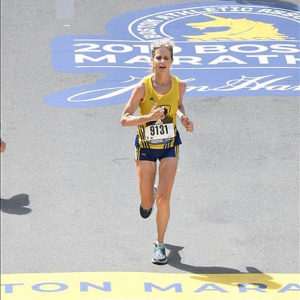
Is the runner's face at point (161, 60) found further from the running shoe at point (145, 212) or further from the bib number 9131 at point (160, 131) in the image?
the running shoe at point (145, 212)

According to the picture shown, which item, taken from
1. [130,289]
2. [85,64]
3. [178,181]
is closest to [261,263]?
[130,289]

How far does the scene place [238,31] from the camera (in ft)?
56.7

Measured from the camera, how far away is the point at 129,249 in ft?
32.7

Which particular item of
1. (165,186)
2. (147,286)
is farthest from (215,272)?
(165,186)

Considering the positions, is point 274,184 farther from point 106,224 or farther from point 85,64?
point 85,64

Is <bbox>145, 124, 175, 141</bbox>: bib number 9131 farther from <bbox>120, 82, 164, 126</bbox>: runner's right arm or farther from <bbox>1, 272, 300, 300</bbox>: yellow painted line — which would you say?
<bbox>1, 272, 300, 300</bbox>: yellow painted line

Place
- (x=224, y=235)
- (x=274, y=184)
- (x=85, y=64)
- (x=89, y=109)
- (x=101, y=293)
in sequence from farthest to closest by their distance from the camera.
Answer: (x=85, y=64)
(x=89, y=109)
(x=274, y=184)
(x=224, y=235)
(x=101, y=293)

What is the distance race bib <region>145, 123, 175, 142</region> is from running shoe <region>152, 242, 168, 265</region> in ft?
3.42

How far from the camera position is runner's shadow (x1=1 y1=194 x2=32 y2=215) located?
10789 millimetres

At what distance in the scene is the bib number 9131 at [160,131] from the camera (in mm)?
9499

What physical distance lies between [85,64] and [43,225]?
5.49m

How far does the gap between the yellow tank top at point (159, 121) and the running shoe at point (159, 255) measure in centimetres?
96

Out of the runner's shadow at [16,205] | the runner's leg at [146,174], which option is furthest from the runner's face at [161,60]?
the runner's shadow at [16,205]

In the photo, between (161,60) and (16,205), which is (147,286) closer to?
(161,60)
